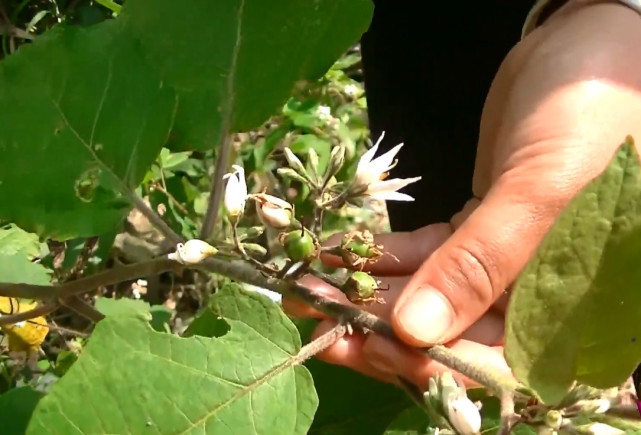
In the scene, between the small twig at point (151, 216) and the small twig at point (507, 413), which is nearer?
the small twig at point (507, 413)

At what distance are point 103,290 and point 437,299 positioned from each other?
1285 mm

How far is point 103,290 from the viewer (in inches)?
78.0

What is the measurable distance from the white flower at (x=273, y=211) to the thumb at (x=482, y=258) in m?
0.16

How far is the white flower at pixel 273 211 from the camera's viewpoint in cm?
80

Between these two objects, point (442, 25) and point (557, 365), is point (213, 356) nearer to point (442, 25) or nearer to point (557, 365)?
point (557, 365)

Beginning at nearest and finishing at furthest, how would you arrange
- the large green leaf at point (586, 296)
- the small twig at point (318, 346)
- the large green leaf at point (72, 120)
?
the large green leaf at point (586, 296) → the small twig at point (318, 346) → the large green leaf at point (72, 120)

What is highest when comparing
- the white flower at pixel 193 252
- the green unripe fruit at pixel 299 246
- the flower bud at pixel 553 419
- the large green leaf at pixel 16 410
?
the green unripe fruit at pixel 299 246

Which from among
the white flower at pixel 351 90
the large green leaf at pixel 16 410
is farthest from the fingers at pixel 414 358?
the white flower at pixel 351 90

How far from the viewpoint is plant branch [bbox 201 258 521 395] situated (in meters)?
0.77

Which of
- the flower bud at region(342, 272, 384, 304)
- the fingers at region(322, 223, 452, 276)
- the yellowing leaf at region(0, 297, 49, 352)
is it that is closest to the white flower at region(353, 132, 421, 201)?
the flower bud at region(342, 272, 384, 304)

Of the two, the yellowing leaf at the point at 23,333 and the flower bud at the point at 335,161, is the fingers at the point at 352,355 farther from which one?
the yellowing leaf at the point at 23,333

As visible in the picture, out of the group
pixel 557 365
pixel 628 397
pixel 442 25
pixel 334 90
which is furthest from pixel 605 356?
pixel 334 90

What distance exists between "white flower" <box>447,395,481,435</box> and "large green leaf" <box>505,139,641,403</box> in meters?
0.07

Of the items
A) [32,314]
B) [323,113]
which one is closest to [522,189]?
[32,314]
